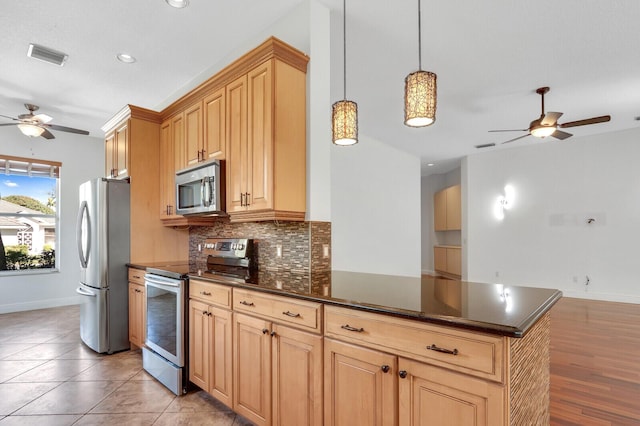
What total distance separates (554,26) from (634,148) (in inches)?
171

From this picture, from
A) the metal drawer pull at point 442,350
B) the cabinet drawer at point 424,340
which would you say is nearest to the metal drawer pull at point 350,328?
the cabinet drawer at point 424,340

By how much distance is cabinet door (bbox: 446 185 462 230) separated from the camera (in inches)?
323

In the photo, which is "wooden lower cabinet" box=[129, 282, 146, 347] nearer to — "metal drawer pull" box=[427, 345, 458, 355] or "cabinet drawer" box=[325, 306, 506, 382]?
"cabinet drawer" box=[325, 306, 506, 382]

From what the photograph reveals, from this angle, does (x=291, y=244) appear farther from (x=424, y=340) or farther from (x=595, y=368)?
(x=595, y=368)

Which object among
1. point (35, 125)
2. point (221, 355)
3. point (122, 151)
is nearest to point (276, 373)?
point (221, 355)

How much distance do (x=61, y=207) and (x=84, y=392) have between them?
4.13m

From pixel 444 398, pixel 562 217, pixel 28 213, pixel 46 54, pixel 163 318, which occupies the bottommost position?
pixel 163 318

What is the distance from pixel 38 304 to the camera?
5.27 meters

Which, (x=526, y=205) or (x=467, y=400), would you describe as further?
(x=526, y=205)

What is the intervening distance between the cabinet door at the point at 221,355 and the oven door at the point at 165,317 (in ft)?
1.14

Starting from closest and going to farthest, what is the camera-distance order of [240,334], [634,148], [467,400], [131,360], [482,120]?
[467,400]
[240,334]
[131,360]
[482,120]
[634,148]

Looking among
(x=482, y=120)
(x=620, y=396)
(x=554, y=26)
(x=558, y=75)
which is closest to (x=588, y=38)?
(x=554, y=26)

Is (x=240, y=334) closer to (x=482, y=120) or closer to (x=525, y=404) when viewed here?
(x=525, y=404)

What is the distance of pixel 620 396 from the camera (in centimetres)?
244
